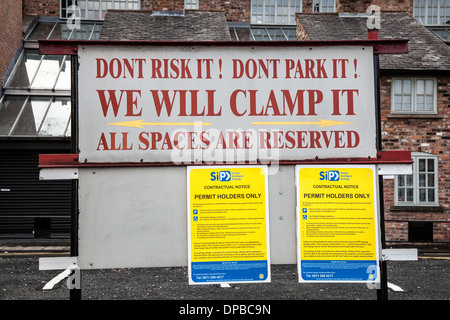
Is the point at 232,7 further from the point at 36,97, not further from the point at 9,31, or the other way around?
the point at 36,97

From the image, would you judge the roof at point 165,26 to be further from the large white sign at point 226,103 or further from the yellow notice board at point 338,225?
the yellow notice board at point 338,225

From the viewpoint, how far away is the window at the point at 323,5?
891 inches

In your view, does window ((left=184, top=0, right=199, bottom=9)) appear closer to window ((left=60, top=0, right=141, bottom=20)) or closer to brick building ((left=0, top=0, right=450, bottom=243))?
window ((left=60, top=0, right=141, bottom=20))

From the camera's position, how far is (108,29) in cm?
1733

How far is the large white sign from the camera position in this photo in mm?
3439

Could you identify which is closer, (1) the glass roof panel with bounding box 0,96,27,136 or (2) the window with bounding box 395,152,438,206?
(2) the window with bounding box 395,152,438,206

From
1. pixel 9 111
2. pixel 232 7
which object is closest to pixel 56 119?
pixel 9 111

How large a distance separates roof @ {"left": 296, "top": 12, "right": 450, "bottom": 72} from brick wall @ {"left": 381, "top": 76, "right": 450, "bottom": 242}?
26.0 inches

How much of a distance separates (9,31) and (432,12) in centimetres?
1829

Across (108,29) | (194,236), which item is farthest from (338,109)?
(108,29)

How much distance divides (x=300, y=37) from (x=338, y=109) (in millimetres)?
15986

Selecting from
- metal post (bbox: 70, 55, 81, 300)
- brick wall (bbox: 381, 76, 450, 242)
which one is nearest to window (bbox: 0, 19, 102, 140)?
brick wall (bbox: 381, 76, 450, 242)

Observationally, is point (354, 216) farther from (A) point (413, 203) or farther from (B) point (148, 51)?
(A) point (413, 203)

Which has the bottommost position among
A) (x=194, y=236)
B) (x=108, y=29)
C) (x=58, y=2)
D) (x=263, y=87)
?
(x=194, y=236)
